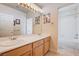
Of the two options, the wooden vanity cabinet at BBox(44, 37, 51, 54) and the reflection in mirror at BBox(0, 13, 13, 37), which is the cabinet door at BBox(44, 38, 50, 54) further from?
the reflection in mirror at BBox(0, 13, 13, 37)

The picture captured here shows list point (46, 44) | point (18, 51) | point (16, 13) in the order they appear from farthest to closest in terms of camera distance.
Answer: point (46, 44) < point (16, 13) < point (18, 51)

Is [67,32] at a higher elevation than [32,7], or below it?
below

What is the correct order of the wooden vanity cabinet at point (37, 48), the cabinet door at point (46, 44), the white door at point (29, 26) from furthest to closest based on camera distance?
the cabinet door at point (46, 44)
the white door at point (29, 26)
the wooden vanity cabinet at point (37, 48)

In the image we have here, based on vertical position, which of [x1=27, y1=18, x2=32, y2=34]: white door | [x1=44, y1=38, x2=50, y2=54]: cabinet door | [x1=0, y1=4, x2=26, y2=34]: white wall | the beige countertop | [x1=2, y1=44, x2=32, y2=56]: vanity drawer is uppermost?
[x1=0, y1=4, x2=26, y2=34]: white wall

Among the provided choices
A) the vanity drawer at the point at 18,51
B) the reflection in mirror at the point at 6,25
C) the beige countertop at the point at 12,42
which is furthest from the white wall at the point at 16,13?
the vanity drawer at the point at 18,51

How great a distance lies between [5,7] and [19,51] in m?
0.94

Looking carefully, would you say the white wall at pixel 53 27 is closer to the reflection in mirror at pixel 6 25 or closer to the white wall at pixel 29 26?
the white wall at pixel 29 26

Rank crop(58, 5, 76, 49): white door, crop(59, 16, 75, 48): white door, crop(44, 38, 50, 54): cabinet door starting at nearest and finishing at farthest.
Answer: crop(44, 38, 50, 54): cabinet door
crop(58, 5, 76, 49): white door
crop(59, 16, 75, 48): white door

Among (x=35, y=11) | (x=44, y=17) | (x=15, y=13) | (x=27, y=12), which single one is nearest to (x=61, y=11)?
(x=44, y=17)

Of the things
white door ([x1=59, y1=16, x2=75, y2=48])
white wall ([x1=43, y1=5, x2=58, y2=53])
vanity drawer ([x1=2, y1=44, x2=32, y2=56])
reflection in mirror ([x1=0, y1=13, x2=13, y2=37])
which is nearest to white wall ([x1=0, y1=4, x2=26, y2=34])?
reflection in mirror ([x1=0, y1=13, x2=13, y2=37])

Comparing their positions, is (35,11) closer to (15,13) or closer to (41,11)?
(41,11)

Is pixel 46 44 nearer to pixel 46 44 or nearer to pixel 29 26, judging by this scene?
pixel 46 44

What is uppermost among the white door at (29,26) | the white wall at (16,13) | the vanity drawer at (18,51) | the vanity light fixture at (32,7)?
the vanity light fixture at (32,7)

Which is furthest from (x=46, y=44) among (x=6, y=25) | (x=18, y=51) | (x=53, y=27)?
(x=18, y=51)
